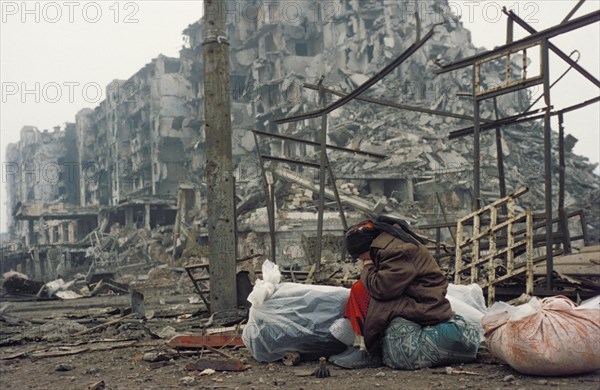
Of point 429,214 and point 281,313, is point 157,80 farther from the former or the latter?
point 281,313

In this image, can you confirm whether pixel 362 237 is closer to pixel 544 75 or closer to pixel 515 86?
pixel 544 75

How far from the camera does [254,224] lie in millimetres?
24609

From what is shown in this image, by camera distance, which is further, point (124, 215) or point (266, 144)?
point (266, 144)

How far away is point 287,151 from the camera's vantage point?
44.7 meters

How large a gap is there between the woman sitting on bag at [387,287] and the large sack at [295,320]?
19 centimetres

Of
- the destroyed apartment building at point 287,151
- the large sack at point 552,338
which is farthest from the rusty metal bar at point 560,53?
the destroyed apartment building at point 287,151

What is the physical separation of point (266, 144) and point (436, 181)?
65.1ft

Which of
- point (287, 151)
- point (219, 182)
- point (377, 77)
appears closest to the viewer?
point (219, 182)

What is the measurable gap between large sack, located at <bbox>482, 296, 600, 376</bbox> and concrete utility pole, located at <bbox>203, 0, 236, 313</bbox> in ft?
12.4

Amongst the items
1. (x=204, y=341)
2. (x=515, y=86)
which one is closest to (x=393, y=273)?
(x=204, y=341)

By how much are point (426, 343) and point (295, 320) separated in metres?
1.03

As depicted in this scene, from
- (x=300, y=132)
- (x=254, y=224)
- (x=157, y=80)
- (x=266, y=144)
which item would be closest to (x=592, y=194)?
(x=254, y=224)

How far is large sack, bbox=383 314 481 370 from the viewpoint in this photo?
391 cm

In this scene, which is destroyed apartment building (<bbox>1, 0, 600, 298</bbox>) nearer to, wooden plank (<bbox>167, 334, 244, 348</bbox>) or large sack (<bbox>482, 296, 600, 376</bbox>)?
wooden plank (<bbox>167, 334, 244, 348</bbox>)
